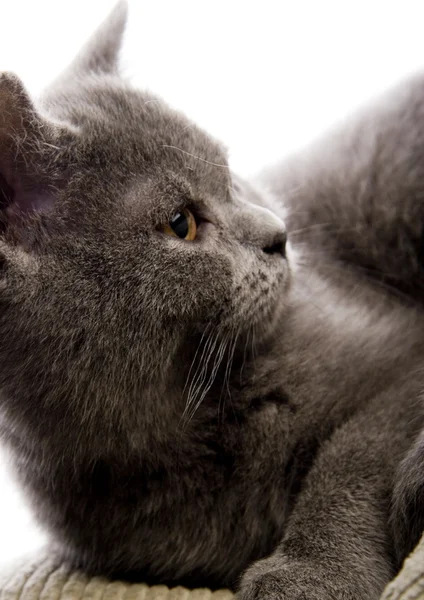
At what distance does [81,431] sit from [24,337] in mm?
154

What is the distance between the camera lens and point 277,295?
1065 millimetres

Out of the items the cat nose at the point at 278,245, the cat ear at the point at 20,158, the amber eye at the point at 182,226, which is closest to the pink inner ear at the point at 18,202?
the cat ear at the point at 20,158

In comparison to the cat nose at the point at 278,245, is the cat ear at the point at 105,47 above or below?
above

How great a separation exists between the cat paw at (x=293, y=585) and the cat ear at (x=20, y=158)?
0.53m

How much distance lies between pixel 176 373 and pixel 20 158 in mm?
357

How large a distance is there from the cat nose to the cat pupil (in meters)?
0.14

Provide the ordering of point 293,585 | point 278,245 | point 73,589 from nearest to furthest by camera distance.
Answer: point 293,585 → point 73,589 → point 278,245

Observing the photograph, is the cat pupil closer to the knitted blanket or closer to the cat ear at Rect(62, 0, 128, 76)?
the cat ear at Rect(62, 0, 128, 76)

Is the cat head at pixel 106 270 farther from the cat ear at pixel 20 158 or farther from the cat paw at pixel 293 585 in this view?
the cat paw at pixel 293 585

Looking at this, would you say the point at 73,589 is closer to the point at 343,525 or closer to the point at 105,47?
the point at 343,525

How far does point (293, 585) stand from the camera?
0.82m

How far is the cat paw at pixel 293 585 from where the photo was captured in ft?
2.64

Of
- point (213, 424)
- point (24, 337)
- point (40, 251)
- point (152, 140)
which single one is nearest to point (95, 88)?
point (152, 140)

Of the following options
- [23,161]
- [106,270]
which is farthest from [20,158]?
[106,270]
